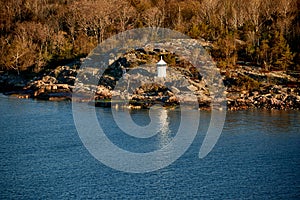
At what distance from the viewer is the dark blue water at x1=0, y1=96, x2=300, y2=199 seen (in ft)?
83.3

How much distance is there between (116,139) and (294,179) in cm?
1289

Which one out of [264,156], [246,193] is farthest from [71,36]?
[246,193]

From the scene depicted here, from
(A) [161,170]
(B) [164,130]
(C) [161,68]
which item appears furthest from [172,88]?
(A) [161,170]

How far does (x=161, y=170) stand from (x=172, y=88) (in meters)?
23.8

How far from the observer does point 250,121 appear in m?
41.0

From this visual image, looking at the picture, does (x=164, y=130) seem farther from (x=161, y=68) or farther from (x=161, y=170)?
(x=161, y=68)

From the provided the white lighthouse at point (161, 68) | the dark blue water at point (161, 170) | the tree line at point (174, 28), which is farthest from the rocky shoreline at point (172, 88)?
the dark blue water at point (161, 170)

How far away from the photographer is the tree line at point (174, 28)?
195ft

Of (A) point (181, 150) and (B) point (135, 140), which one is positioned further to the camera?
(B) point (135, 140)

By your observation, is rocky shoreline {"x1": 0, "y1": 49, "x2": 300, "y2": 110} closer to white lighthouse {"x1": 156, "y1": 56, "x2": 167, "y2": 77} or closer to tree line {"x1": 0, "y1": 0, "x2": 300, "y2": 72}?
white lighthouse {"x1": 156, "y1": 56, "x2": 167, "y2": 77}

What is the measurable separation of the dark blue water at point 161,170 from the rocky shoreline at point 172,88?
6.95 metres

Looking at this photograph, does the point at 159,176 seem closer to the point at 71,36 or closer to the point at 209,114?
the point at 209,114

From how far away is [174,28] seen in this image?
222 ft

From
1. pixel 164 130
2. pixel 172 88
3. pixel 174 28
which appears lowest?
pixel 164 130
